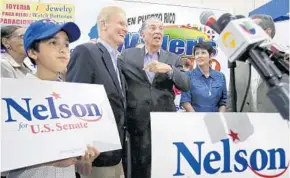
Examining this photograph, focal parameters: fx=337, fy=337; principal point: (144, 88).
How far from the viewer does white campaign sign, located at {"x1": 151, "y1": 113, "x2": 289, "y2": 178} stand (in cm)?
101

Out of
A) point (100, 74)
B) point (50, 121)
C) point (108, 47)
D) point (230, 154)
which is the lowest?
point (230, 154)

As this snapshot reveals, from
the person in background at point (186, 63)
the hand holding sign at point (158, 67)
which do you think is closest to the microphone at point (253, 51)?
the hand holding sign at point (158, 67)

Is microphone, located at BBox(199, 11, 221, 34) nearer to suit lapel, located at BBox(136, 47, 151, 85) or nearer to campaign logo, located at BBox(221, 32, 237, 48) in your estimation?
campaign logo, located at BBox(221, 32, 237, 48)

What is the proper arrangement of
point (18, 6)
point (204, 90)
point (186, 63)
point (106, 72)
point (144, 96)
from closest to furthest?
point (106, 72)
point (144, 96)
point (204, 90)
point (18, 6)
point (186, 63)

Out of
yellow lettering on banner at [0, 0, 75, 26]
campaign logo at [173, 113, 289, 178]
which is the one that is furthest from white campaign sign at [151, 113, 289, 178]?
yellow lettering on banner at [0, 0, 75, 26]

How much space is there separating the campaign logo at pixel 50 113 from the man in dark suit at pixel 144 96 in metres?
0.42

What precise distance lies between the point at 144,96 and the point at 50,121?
590 mm

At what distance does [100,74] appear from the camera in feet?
4.20

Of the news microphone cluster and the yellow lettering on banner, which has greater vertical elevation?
the yellow lettering on banner

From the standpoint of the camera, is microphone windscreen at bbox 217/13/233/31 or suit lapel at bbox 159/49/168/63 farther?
suit lapel at bbox 159/49/168/63

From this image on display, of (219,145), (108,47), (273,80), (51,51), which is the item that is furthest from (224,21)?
(108,47)

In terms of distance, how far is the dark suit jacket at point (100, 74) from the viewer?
124cm

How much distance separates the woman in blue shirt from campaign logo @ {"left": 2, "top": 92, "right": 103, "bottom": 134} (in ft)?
2.03

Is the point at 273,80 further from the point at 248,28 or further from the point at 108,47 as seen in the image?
the point at 108,47
